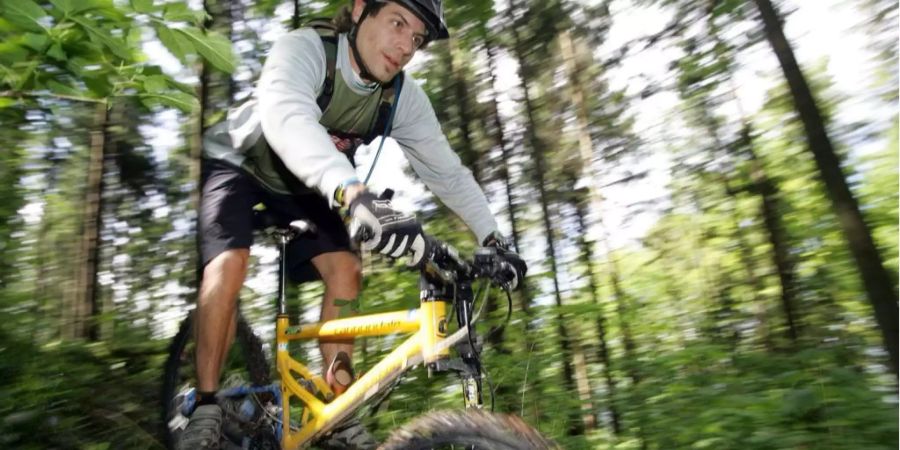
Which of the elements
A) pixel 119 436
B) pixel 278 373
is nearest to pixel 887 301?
pixel 278 373

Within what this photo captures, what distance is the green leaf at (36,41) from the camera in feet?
6.95

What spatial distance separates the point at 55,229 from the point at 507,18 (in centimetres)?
707

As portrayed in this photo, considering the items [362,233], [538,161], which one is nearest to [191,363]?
[362,233]

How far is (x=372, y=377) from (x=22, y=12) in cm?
175

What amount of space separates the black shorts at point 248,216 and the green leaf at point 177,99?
52cm

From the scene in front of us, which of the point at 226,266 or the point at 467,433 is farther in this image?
the point at 226,266

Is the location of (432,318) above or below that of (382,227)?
below

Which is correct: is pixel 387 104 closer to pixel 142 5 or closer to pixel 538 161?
pixel 142 5

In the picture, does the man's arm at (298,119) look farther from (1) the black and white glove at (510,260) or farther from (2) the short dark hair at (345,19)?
(1) the black and white glove at (510,260)

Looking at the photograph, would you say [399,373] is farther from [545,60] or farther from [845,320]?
[545,60]

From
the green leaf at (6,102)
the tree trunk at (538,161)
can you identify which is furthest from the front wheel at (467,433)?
the tree trunk at (538,161)

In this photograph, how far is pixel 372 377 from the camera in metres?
2.47

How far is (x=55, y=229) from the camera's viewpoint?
9094mm

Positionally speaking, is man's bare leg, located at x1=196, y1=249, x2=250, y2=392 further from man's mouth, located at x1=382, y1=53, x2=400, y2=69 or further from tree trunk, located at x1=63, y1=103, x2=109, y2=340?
tree trunk, located at x1=63, y1=103, x2=109, y2=340
